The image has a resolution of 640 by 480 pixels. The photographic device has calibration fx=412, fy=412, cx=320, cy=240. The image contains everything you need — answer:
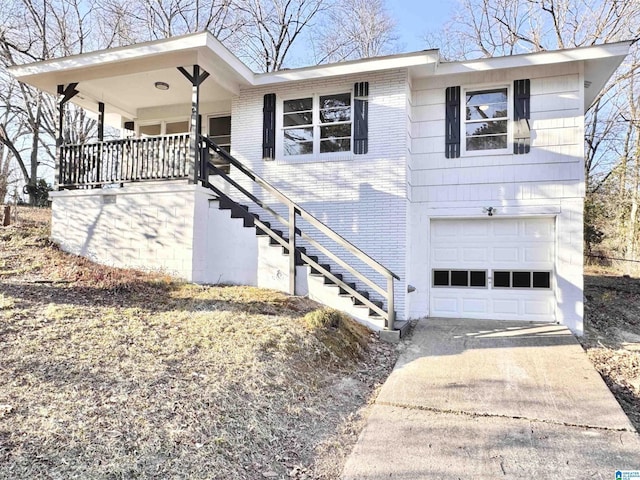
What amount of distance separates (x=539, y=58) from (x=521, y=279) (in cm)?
418

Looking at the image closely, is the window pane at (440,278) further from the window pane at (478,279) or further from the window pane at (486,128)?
the window pane at (486,128)

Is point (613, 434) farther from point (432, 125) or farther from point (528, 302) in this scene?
point (432, 125)

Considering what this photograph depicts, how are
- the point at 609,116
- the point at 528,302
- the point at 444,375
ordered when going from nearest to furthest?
the point at 444,375 → the point at 528,302 → the point at 609,116

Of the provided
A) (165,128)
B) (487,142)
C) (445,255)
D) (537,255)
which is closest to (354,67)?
(487,142)

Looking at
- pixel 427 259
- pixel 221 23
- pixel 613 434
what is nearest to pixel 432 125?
pixel 427 259

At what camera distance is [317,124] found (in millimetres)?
8891

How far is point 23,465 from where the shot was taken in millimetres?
2578

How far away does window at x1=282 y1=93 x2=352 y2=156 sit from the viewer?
880 centimetres

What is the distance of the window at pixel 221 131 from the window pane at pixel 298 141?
210 centimetres

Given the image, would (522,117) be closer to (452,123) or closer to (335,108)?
(452,123)

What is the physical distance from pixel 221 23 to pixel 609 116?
1976cm

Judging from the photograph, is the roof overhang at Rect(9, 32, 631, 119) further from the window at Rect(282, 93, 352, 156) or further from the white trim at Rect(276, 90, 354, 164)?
the window at Rect(282, 93, 352, 156)

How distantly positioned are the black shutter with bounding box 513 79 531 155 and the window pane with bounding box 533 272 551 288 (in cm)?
240

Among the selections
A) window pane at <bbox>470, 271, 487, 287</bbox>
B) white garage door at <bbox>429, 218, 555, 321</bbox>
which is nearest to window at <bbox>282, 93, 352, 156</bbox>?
white garage door at <bbox>429, 218, 555, 321</bbox>
